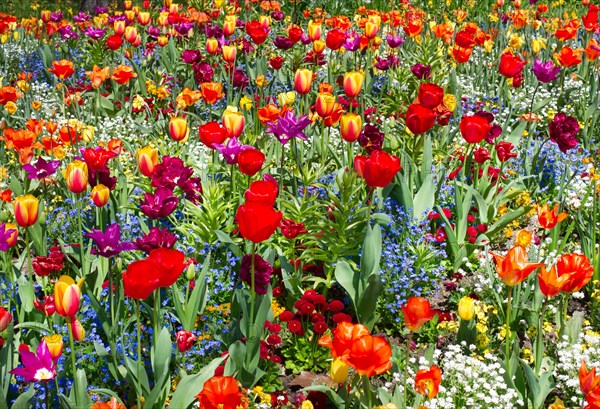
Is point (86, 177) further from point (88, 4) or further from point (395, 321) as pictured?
point (88, 4)

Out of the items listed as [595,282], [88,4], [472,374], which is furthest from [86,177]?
[88,4]

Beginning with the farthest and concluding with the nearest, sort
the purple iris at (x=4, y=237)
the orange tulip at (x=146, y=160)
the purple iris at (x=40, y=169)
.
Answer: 1. the purple iris at (x=40, y=169)
2. the orange tulip at (x=146, y=160)
3. the purple iris at (x=4, y=237)

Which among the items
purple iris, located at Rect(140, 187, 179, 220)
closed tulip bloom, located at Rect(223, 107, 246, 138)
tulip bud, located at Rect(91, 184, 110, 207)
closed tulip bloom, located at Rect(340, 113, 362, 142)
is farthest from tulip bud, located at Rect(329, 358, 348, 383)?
closed tulip bloom, located at Rect(223, 107, 246, 138)

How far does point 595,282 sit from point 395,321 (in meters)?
0.97

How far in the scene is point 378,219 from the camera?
11.1 ft

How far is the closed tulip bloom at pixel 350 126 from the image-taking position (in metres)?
3.24

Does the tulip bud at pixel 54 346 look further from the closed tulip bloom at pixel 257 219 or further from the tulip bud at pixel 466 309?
the tulip bud at pixel 466 309

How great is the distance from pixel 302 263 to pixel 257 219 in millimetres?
1111

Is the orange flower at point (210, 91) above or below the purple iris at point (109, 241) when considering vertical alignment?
above

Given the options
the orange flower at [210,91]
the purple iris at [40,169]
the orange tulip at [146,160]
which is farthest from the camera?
the orange flower at [210,91]

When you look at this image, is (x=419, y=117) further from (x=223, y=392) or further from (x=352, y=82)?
(x=223, y=392)

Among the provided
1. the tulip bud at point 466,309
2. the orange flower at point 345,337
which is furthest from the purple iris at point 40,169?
the tulip bud at point 466,309

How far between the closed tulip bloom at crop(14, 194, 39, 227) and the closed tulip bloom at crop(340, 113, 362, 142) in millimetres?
1372

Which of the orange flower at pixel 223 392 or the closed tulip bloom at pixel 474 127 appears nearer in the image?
the orange flower at pixel 223 392
